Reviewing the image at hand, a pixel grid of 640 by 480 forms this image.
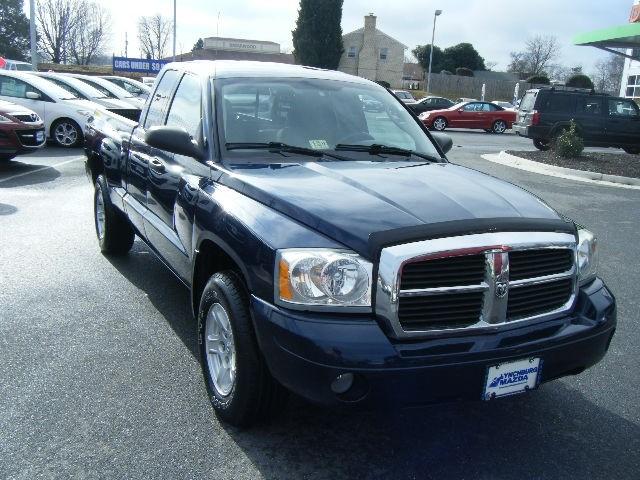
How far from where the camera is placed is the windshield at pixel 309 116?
3.95m

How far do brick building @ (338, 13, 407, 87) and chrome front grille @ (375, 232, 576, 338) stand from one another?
214 ft

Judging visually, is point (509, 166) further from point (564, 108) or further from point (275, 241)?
point (275, 241)

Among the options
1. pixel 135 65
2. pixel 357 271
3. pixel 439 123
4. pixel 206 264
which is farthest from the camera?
pixel 135 65

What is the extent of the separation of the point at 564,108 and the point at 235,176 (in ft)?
64.6

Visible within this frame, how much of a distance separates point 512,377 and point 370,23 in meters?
67.4

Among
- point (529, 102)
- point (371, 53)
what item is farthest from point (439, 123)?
point (371, 53)

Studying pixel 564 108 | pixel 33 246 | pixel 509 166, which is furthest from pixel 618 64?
pixel 33 246

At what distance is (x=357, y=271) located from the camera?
263cm

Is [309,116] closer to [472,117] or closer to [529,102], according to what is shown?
[529,102]

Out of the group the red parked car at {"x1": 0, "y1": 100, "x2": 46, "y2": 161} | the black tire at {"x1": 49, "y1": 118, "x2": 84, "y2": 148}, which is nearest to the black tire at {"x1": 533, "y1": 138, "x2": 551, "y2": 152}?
the black tire at {"x1": 49, "y1": 118, "x2": 84, "y2": 148}

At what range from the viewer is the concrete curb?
Answer: 13398 mm

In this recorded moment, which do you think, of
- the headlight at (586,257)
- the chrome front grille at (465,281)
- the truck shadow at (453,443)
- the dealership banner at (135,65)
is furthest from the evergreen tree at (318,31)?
the chrome front grille at (465,281)

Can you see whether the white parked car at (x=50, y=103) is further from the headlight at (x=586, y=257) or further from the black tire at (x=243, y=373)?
the headlight at (x=586, y=257)

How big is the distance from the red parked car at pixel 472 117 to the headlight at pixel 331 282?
27.0 metres
